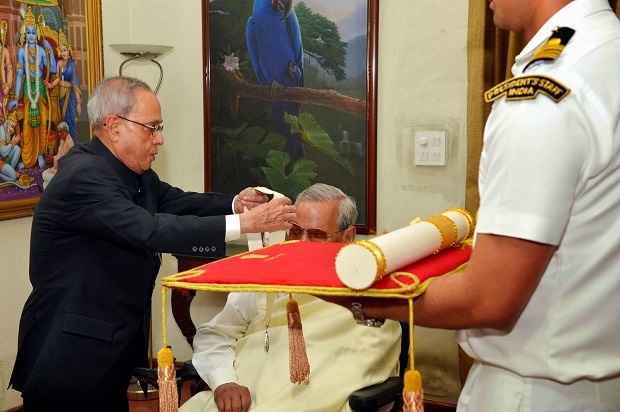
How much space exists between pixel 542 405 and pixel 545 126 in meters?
0.54

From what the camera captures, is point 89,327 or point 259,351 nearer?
point 89,327

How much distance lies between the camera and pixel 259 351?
2750 mm

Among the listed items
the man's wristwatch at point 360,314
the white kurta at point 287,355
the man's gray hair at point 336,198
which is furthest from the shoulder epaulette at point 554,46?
the man's gray hair at point 336,198

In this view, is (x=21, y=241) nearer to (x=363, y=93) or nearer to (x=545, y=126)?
(x=363, y=93)

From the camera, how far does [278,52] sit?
4289 mm

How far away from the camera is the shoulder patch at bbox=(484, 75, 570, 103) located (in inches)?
48.0

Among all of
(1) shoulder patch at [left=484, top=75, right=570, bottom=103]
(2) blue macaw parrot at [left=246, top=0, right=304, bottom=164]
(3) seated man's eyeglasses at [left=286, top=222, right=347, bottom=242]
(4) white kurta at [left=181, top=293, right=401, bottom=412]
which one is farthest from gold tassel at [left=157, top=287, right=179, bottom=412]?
(2) blue macaw parrot at [left=246, top=0, right=304, bottom=164]

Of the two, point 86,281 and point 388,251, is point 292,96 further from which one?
point 388,251

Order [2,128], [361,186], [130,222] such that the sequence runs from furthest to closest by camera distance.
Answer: [361,186]
[2,128]
[130,222]

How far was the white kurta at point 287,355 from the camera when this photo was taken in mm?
2543

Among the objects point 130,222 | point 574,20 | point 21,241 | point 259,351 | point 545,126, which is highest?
point 574,20

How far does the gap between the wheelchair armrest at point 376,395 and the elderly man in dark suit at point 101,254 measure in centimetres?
61

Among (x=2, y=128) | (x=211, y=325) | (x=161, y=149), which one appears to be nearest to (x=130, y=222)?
(x=211, y=325)

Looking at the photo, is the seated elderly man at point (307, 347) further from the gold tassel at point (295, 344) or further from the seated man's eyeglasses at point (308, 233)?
the gold tassel at point (295, 344)
